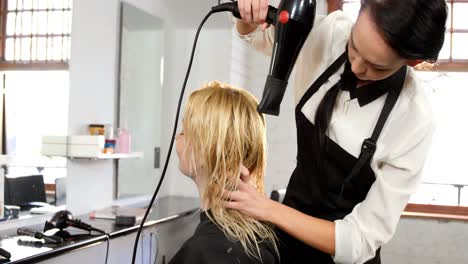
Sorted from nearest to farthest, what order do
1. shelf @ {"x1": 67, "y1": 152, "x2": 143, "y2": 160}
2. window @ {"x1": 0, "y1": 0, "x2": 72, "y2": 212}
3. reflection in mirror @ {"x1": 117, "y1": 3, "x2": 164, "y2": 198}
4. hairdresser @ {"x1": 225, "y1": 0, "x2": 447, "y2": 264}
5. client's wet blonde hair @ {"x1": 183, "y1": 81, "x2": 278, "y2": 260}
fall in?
hairdresser @ {"x1": 225, "y1": 0, "x2": 447, "y2": 264}
client's wet blonde hair @ {"x1": 183, "y1": 81, "x2": 278, "y2": 260}
window @ {"x1": 0, "y1": 0, "x2": 72, "y2": 212}
shelf @ {"x1": 67, "y1": 152, "x2": 143, "y2": 160}
reflection in mirror @ {"x1": 117, "y1": 3, "x2": 164, "y2": 198}

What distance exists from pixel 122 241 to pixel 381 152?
1.54 meters

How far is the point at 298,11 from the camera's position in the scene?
1.07 metres

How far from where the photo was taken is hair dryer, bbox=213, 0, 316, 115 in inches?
42.1

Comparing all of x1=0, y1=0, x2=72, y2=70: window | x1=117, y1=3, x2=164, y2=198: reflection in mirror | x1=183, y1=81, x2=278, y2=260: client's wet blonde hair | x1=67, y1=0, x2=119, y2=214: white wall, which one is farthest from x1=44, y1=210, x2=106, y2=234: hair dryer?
x1=183, y1=81, x2=278, y2=260: client's wet blonde hair

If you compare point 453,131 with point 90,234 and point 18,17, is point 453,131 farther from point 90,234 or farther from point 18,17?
point 18,17

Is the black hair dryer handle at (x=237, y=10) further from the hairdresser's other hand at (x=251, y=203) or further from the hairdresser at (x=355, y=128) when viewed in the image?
the hairdresser's other hand at (x=251, y=203)

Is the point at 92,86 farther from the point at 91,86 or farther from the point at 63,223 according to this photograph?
the point at 63,223

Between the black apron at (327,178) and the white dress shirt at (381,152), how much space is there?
0.06 feet

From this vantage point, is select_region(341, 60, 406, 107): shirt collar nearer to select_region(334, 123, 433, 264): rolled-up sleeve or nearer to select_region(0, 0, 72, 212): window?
select_region(334, 123, 433, 264): rolled-up sleeve

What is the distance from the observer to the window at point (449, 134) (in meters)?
3.69

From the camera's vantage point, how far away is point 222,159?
4.62ft

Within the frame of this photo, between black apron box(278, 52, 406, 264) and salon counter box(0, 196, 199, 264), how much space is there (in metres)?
0.92

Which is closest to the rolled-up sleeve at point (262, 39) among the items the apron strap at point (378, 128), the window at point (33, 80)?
the apron strap at point (378, 128)

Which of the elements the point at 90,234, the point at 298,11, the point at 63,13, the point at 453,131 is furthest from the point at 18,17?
the point at 453,131
